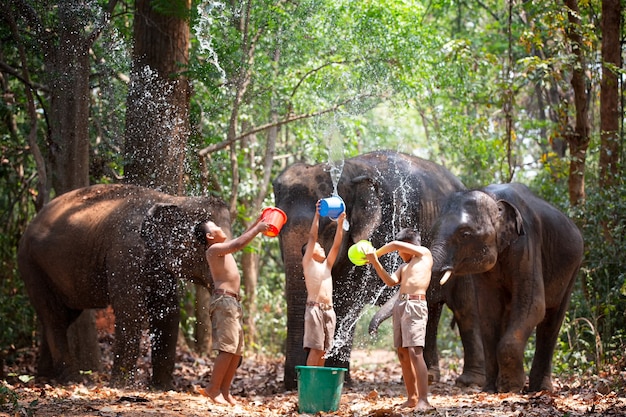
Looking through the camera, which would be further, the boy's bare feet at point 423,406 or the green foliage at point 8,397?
the boy's bare feet at point 423,406

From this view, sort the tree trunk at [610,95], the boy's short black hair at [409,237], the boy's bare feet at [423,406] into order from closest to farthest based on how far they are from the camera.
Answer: the boy's bare feet at [423,406]
the boy's short black hair at [409,237]
the tree trunk at [610,95]

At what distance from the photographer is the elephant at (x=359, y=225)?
30.3ft

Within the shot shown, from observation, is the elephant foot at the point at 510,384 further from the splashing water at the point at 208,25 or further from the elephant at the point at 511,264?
the splashing water at the point at 208,25

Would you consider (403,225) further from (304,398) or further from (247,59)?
(304,398)

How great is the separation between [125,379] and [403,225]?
11.4ft

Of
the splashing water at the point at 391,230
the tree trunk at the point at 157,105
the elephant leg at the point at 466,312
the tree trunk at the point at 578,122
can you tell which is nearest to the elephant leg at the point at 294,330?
the splashing water at the point at 391,230

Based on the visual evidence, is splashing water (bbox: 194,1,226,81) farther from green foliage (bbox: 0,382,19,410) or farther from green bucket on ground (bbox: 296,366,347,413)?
green foliage (bbox: 0,382,19,410)

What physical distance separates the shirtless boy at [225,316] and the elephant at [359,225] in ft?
5.07

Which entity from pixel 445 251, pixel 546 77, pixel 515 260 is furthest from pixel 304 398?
pixel 546 77

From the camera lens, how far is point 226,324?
7.42 metres

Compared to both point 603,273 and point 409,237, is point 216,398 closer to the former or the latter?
point 409,237

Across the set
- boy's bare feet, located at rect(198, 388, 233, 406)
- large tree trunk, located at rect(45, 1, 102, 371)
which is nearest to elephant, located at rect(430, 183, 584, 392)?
boy's bare feet, located at rect(198, 388, 233, 406)

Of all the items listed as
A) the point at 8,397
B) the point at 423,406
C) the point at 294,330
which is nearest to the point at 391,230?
Answer: the point at 294,330

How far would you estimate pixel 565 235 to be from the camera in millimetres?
8992
